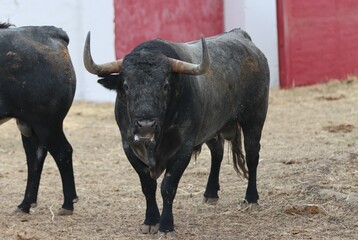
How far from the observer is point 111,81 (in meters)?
6.88

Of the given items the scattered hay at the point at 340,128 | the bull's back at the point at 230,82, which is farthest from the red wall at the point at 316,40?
the bull's back at the point at 230,82

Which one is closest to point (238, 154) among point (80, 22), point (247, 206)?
point (247, 206)

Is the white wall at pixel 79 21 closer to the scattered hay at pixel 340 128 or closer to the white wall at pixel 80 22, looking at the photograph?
the white wall at pixel 80 22

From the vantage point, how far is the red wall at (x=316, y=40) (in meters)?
16.2

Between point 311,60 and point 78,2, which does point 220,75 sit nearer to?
point 78,2

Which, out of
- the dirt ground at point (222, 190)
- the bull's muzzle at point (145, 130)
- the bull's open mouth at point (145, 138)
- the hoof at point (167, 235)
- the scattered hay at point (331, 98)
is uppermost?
the bull's muzzle at point (145, 130)

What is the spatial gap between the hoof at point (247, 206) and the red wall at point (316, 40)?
27.4 ft

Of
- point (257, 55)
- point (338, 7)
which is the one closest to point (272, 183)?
point (257, 55)

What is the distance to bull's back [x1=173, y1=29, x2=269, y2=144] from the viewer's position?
734cm

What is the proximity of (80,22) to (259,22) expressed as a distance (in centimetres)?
322

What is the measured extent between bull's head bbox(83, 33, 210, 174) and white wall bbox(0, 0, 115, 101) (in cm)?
800

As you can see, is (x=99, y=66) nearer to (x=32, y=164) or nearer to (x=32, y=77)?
(x=32, y=77)

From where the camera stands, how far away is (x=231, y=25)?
53.0ft

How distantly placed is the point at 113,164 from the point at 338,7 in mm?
7176
